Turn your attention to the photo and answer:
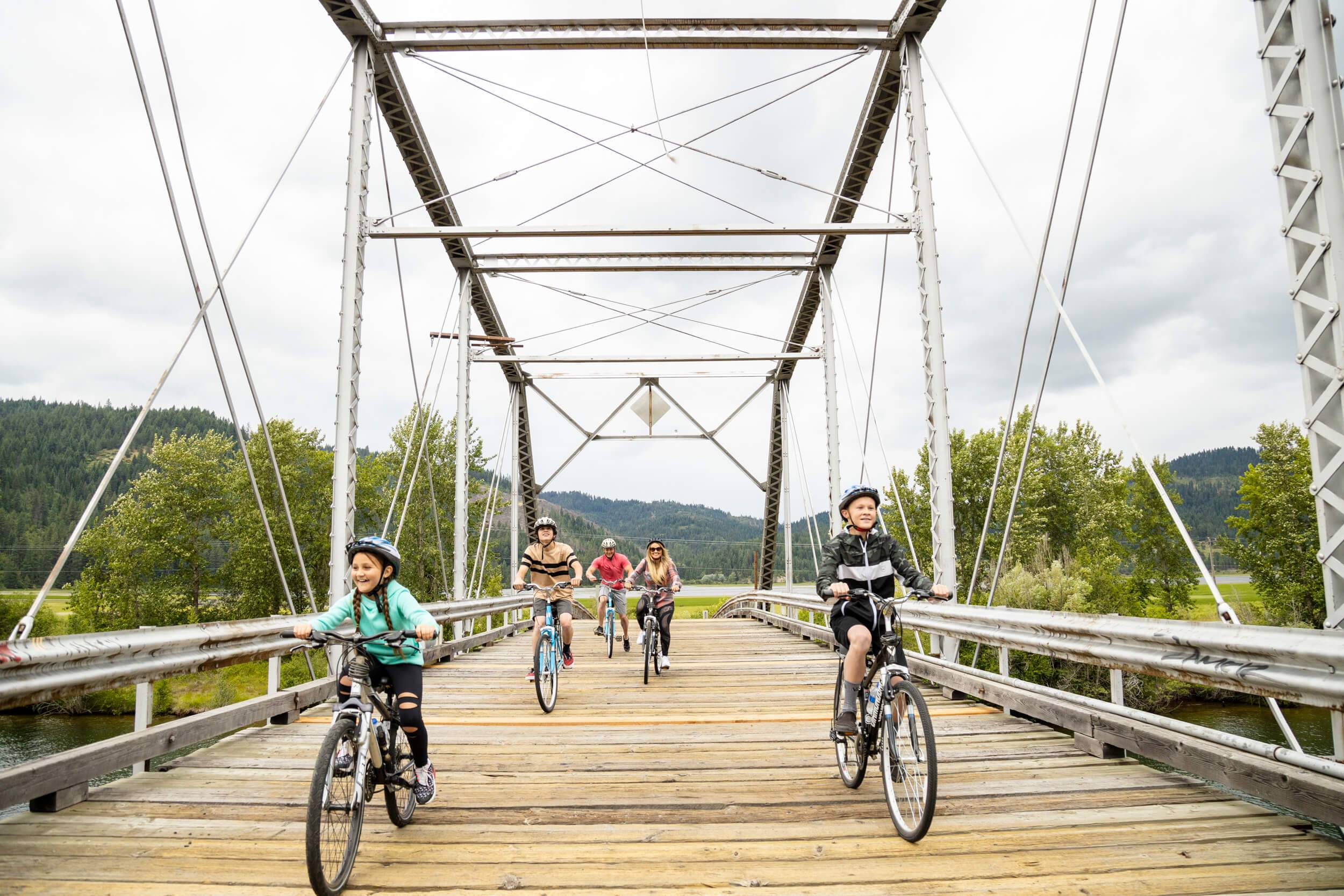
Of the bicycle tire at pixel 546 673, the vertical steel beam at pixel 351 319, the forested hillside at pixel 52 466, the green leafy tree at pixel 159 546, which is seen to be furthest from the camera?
the forested hillside at pixel 52 466

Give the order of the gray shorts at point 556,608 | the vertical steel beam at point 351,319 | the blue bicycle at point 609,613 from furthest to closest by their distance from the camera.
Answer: the blue bicycle at point 609,613
the vertical steel beam at point 351,319
the gray shorts at point 556,608

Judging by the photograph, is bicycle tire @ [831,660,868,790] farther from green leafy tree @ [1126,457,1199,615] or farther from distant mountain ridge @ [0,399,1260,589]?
green leafy tree @ [1126,457,1199,615]

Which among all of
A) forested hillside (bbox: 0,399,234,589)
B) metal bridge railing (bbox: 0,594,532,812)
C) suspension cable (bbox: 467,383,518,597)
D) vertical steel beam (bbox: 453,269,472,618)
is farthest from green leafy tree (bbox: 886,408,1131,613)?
forested hillside (bbox: 0,399,234,589)

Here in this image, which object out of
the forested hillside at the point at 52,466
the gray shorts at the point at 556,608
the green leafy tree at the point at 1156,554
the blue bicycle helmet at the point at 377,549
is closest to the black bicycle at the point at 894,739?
the blue bicycle helmet at the point at 377,549

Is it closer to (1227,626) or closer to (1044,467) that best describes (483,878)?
(1227,626)

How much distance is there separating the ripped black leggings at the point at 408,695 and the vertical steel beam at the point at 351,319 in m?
4.84

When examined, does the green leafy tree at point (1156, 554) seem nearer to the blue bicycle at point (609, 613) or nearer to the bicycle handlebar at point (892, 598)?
the blue bicycle at point (609, 613)

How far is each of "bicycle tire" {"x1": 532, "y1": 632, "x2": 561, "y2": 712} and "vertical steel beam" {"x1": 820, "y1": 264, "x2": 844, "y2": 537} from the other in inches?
342

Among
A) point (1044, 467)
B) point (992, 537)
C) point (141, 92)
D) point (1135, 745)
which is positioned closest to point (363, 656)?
point (1135, 745)

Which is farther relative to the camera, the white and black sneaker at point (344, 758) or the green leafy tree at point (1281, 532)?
the green leafy tree at point (1281, 532)

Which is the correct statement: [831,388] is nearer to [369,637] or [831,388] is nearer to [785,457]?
[785,457]

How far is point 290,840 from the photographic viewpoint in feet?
11.5

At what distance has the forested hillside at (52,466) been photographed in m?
65.4

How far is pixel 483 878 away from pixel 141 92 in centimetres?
597
